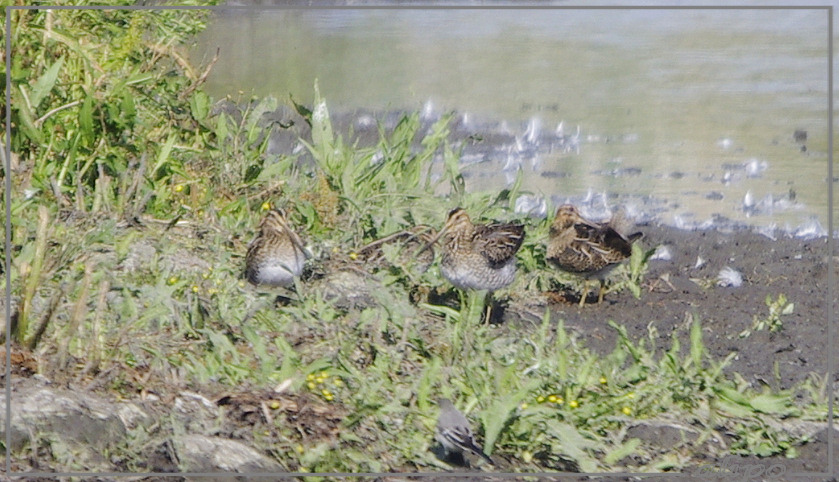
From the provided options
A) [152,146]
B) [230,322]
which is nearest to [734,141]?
[230,322]

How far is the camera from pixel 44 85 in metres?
5.34

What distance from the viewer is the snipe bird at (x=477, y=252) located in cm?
529

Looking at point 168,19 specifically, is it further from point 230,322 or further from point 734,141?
point 734,141

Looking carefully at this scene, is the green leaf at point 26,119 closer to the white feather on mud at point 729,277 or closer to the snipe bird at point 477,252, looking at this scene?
the snipe bird at point 477,252

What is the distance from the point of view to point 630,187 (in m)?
5.30

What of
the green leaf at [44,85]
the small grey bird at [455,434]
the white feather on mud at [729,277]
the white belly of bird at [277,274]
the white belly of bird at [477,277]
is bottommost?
the small grey bird at [455,434]

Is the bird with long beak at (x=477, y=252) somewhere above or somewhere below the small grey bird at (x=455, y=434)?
above

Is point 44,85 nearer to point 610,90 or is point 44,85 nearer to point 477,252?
point 477,252

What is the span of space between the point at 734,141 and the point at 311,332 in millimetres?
2090

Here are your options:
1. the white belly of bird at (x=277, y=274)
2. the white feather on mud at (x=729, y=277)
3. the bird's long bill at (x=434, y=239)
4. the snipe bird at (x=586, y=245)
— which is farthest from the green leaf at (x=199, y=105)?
the white feather on mud at (x=729, y=277)

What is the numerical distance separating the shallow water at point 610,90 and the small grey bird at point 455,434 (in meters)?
1.56

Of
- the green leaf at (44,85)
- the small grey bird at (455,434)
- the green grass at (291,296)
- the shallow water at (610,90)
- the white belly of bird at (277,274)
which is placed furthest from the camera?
the green leaf at (44,85)

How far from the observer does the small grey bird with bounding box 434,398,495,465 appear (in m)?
3.98

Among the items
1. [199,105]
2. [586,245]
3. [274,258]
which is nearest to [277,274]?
[274,258]
